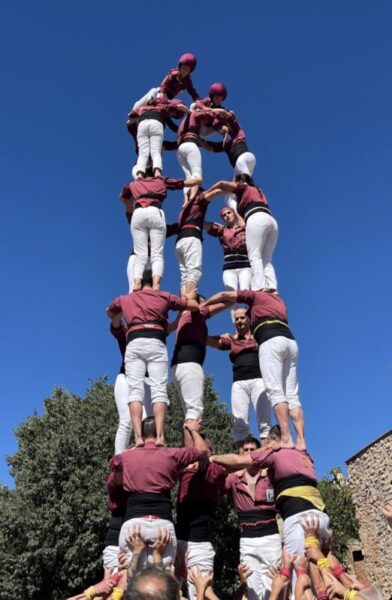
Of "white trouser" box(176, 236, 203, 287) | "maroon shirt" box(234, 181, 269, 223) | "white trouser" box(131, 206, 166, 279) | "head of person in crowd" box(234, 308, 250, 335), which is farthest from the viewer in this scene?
"white trouser" box(176, 236, 203, 287)

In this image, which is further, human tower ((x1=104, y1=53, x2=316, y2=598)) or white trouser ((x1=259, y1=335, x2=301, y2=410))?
white trouser ((x1=259, y1=335, x2=301, y2=410))

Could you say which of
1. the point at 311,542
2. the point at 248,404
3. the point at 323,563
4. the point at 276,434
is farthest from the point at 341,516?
the point at 323,563

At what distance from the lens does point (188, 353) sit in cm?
720

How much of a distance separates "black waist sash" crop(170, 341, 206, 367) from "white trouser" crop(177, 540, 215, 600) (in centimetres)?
214

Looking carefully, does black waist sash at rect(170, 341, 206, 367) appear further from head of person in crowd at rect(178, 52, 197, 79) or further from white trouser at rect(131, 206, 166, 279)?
head of person in crowd at rect(178, 52, 197, 79)

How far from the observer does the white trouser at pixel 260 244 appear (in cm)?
789

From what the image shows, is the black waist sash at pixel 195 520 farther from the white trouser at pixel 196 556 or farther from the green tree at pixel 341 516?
the green tree at pixel 341 516

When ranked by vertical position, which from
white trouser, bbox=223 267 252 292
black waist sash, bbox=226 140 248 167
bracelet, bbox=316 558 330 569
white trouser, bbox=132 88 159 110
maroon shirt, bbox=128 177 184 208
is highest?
white trouser, bbox=132 88 159 110

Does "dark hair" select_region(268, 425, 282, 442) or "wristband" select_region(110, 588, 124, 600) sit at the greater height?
"dark hair" select_region(268, 425, 282, 442)

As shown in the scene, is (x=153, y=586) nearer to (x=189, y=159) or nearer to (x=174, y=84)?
(x=189, y=159)

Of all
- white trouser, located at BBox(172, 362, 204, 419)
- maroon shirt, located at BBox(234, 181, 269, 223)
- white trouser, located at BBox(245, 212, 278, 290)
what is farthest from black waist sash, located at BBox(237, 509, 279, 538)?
maroon shirt, located at BBox(234, 181, 269, 223)

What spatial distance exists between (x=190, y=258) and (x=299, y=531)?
4.54 meters

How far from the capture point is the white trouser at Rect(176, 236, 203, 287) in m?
8.58

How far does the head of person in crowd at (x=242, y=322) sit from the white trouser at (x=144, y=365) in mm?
1849
